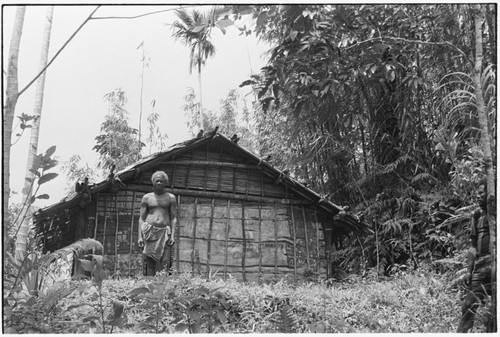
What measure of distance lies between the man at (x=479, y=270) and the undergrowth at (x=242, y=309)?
0.11 m

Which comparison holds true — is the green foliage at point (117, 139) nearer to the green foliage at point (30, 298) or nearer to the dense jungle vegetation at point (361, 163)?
the dense jungle vegetation at point (361, 163)

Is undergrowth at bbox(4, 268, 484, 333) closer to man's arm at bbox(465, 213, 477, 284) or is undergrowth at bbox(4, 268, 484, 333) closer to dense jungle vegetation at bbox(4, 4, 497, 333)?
dense jungle vegetation at bbox(4, 4, 497, 333)

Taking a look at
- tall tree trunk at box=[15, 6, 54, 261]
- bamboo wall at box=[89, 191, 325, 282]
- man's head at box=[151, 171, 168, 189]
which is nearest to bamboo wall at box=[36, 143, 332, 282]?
bamboo wall at box=[89, 191, 325, 282]

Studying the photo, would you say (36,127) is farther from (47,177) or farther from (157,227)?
(157,227)

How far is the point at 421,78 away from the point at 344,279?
3.11m

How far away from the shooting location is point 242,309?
504 centimetres

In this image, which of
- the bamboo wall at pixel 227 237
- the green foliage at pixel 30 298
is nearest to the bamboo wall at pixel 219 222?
the bamboo wall at pixel 227 237

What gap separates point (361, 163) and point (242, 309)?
3.94 metres

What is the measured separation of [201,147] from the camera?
8117 millimetres

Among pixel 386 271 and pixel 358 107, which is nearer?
pixel 358 107

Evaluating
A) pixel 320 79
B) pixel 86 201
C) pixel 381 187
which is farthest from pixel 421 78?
pixel 86 201

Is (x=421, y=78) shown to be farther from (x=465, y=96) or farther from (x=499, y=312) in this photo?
(x=499, y=312)

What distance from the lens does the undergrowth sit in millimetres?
3789

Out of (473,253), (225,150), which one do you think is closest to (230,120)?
(225,150)
